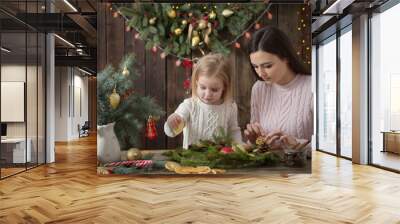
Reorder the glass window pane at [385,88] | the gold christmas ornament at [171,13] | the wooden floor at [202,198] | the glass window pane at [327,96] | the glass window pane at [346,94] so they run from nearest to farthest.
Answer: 1. the wooden floor at [202,198]
2. the gold christmas ornament at [171,13]
3. the glass window pane at [385,88]
4. the glass window pane at [346,94]
5. the glass window pane at [327,96]

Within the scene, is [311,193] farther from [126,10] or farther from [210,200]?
[126,10]

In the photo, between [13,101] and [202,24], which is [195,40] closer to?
[202,24]

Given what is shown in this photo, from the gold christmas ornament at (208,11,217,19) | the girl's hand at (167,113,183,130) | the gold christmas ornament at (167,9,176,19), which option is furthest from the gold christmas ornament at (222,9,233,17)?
the girl's hand at (167,113,183,130)

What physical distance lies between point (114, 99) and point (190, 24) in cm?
164

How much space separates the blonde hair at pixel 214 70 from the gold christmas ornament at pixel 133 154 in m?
1.24

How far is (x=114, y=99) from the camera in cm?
619

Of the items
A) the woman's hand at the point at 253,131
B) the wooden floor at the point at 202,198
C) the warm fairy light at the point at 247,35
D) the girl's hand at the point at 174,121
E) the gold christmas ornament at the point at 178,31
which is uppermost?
the gold christmas ornament at the point at 178,31

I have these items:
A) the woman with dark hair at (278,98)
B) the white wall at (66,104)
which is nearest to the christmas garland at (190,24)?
the woman with dark hair at (278,98)

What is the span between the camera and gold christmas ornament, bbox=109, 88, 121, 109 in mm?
6185

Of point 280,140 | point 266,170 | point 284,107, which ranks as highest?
point 284,107

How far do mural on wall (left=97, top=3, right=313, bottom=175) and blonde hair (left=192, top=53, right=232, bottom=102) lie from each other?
15 mm

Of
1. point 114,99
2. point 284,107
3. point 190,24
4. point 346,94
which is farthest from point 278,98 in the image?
point 346,94

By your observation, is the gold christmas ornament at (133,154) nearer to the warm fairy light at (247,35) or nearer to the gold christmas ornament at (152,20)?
the gold christmas ornament at (152,20)

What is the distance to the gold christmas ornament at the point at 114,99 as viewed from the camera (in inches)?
243
